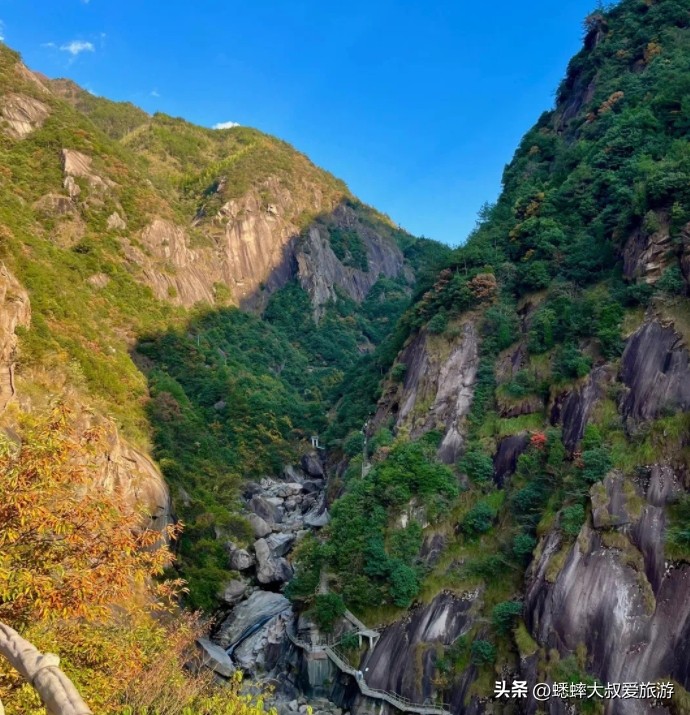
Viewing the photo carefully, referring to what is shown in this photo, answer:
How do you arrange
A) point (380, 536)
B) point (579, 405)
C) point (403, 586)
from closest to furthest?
point (403, 586), point (579, 405), point (380, 536)

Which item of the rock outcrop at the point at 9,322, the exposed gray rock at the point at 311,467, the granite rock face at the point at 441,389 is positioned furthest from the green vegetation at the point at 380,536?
the exposed gray rock at the point at 311,467

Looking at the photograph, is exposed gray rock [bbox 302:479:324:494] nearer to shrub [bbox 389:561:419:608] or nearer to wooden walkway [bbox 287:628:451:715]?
wooden walkway [bbox 287:628:451:715]

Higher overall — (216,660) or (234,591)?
(234,591)

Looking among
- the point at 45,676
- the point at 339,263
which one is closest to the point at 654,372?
the point at 45,676

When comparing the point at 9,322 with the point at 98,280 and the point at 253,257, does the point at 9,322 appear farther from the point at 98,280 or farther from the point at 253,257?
the point at 253,257

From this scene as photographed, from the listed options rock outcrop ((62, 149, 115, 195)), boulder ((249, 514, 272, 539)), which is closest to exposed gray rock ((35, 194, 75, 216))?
rock outcrop ((62, 149, 115, 195))

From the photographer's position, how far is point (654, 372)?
26312mm

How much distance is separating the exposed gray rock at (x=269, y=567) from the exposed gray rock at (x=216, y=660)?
24.2ft

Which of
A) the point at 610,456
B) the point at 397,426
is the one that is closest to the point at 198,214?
the point at 397,426

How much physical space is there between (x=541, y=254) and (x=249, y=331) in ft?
167

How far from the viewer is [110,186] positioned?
Result: 70375mm

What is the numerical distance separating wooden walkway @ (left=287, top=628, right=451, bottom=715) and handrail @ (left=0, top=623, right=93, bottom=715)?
23.2 meters

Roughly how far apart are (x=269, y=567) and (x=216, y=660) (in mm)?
9582

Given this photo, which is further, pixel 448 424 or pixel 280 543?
pixel 280 543
